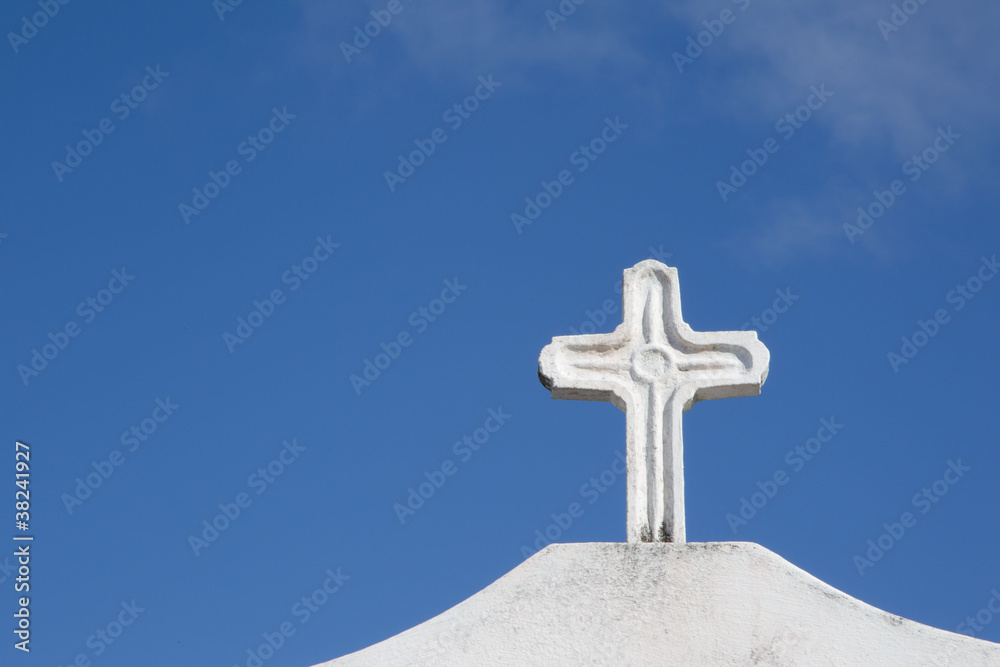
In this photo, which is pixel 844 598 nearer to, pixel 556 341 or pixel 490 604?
pixel 490 604

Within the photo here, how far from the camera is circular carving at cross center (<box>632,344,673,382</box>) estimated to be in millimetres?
6078

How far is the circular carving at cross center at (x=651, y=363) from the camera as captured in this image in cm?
608

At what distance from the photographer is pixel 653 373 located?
6.09 m

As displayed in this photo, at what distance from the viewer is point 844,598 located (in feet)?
17.2

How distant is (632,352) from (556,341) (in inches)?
14.3

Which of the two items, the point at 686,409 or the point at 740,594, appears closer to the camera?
the point at 740,594

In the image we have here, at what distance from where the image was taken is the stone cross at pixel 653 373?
19.1 feet

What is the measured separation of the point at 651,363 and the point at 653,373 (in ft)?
0.20

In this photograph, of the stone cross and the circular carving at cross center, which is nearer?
the stone cross

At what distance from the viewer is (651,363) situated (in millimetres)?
6125

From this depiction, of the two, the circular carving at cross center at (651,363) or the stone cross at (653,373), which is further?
the circular carving at cross center at (651,363)

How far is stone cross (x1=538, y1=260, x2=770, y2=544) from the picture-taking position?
5828 mm

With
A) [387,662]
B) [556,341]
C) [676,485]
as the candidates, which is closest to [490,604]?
[387,662]

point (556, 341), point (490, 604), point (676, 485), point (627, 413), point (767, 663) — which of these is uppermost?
point (556, 341)
